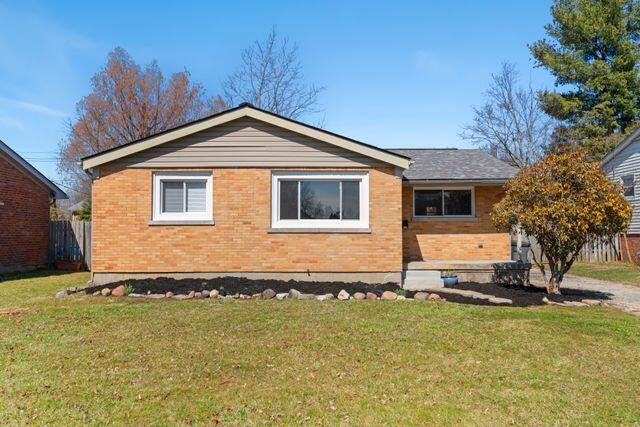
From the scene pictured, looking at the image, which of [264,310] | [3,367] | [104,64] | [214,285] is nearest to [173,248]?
[214,285]

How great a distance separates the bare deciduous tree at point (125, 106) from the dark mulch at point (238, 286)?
23961 millimetres

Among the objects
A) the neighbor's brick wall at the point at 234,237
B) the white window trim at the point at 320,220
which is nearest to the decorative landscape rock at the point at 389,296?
the neighbor's brick wall at the point at 234,237

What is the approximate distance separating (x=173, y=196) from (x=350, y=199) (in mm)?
4732

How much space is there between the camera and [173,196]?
11.3 metres

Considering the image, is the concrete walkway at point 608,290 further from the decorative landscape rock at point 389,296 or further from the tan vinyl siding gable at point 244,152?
the tan vinyl siding gable at point 244,152

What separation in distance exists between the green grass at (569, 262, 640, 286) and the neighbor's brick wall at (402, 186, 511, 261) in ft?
13.9

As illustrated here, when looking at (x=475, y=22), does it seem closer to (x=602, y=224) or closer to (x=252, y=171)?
(x=602, y=224)

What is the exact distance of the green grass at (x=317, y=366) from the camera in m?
4.05

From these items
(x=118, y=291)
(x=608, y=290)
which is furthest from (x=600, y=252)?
(x=118, y=291)

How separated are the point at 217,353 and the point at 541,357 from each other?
430 cm

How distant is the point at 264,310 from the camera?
827 centimetres

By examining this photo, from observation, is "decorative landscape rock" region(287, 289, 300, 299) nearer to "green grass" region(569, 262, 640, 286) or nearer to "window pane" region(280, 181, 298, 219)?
"window pane" region(280, 181, 298, 219)

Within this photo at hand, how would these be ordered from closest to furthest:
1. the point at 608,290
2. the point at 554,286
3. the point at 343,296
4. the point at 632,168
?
1. the point at 343,296
2. the point at 554,286
3. the point at 608,290
4. the point at 632,168

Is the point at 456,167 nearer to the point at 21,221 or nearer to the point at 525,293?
the point at 525,293
